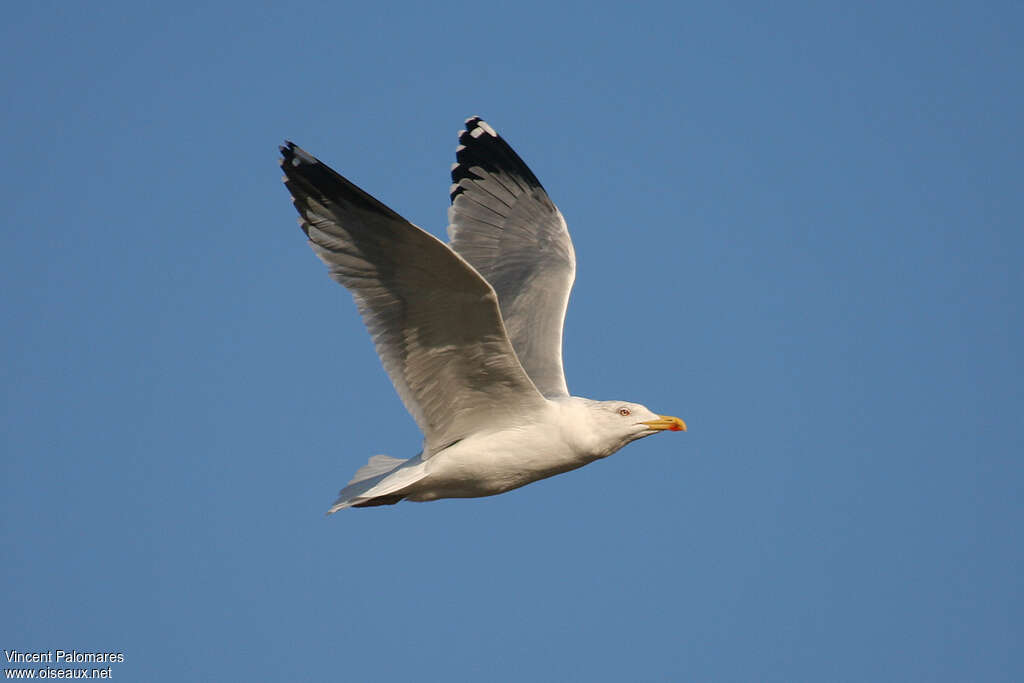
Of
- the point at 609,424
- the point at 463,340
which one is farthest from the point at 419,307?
the point at 609,424

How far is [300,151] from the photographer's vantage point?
9.04 metres

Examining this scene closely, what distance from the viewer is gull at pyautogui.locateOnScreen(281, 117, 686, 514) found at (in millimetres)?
9125

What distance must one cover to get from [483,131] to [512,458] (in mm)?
Result: 4499

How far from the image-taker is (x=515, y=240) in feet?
43.6

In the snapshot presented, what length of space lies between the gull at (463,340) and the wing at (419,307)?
1 centimetres

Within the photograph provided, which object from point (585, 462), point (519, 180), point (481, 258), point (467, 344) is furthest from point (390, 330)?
point (519, 180)

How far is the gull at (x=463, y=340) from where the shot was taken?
9.12 metres

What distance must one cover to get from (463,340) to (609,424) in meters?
1.63

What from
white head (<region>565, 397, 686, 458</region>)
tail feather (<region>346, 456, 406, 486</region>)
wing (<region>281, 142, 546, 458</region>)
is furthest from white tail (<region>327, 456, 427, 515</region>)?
white head (<region>565, 397, 686, 458</region>)

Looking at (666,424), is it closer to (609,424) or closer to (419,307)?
(609,424)

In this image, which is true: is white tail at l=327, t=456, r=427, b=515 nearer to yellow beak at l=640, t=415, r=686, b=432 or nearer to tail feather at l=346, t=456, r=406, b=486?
tail feather at l=346, t=456, r=406, b=486

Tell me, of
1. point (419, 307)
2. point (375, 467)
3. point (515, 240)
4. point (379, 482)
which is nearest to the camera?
point (419, 307)

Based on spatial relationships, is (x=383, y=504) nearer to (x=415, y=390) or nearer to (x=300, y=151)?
(x=415, y=390)

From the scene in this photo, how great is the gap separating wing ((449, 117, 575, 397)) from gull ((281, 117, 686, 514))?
16 mm
